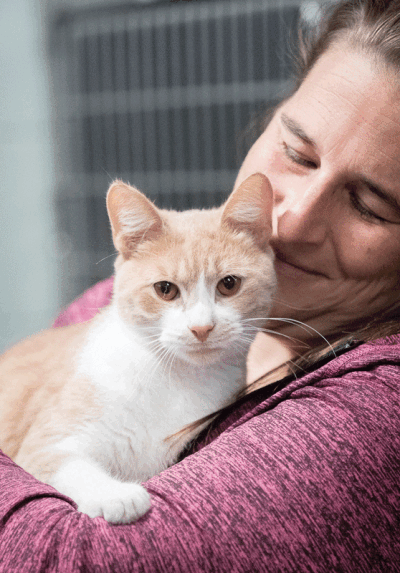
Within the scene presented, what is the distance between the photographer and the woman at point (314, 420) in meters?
0.66

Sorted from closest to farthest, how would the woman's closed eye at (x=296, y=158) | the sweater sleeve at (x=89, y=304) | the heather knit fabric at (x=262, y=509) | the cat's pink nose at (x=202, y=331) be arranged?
the heather knit fabric at (x=262, y=509), the cat's pink nose at (x=202, y=331), the woman's closed eye at (x=296, y=158), the sweater sleeve at (x=89, y=304)

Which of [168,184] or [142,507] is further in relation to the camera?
[168,184]

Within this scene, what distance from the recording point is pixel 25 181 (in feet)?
10.9

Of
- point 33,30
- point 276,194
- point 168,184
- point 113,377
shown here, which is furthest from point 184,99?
point 113,377

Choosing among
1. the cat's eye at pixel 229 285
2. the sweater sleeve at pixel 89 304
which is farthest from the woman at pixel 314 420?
the sweater sleeve at pixel 89 304

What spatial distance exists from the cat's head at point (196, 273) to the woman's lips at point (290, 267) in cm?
8

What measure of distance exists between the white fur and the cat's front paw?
12 cm

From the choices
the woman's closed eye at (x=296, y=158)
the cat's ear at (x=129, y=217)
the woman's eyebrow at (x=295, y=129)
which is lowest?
the cat's ear at (x=129, y=217)

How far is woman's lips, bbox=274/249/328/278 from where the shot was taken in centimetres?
116

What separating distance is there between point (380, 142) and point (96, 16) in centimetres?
243

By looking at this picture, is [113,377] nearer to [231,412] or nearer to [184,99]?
[231,412]

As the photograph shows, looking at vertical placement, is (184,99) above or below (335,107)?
below

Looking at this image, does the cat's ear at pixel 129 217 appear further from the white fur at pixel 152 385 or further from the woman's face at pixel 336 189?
the woman's face at pixel 336 189

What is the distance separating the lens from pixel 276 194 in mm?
1137
